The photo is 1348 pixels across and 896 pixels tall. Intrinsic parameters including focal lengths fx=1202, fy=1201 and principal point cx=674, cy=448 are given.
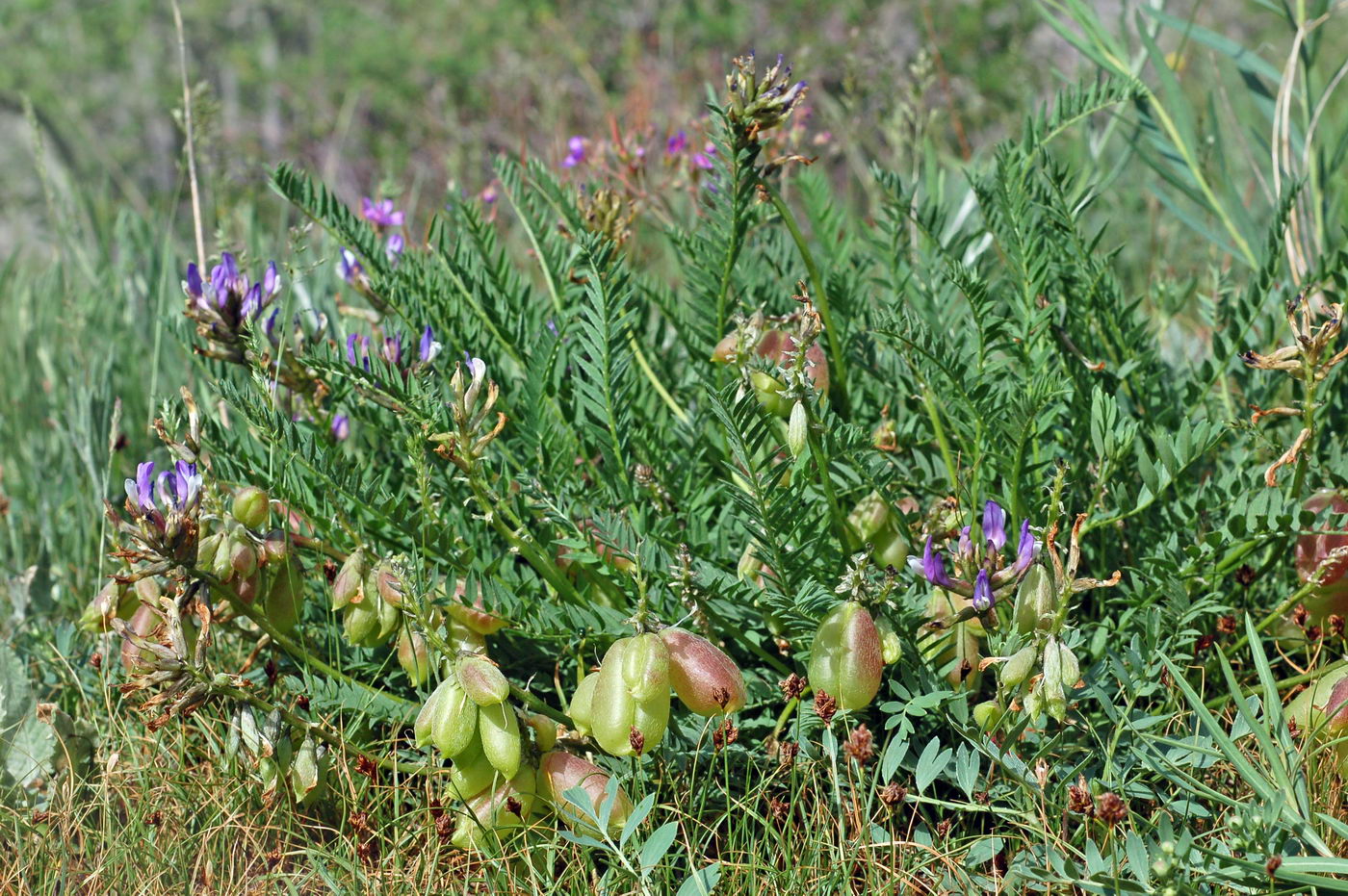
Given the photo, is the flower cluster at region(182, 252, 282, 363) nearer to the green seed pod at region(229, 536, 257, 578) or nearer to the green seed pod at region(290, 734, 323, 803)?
the green seed pod at region(229, 536, 257, 578)

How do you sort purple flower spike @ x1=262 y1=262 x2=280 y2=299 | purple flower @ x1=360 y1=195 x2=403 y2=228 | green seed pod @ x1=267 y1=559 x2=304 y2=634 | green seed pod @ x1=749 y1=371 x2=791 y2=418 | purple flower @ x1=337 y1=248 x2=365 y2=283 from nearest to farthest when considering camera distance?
green seed pod @ x1=749 y1=371 x2=791 y2=418
green seed pod @ x1=267 y1=559 x2=304 y2=634
purple flower spike @ x1=262 y1=262 x2=280 y2=299
purple flower @ x1=337 y1=248 x2=365 y2=283
purple flower @ x1=360 y1=195 x2=403 y2=228

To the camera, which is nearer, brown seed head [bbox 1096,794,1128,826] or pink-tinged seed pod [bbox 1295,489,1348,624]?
brown seed head [bbox 1096,794,1128,826]

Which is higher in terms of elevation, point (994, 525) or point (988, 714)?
point (994, 525)

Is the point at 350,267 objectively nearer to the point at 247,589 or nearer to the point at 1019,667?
the point at 247,589

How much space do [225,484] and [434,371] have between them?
1.07 ft

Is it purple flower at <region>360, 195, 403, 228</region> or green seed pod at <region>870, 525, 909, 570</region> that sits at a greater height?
purple flower at <region>360, 195, 403, 228</region>

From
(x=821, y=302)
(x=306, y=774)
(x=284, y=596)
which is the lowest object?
(x=306, y=774)

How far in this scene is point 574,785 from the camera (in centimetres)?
129

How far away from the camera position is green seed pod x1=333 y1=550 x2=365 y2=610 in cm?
137

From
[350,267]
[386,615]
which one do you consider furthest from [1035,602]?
[350,267]

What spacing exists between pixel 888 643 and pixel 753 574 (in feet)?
0.90

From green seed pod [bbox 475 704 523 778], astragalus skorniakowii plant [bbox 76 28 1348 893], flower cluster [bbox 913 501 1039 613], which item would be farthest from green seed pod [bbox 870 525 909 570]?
green seed pod [bbox 475 704 523 778]

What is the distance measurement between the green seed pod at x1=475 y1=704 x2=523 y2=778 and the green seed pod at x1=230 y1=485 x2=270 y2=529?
0.39 m

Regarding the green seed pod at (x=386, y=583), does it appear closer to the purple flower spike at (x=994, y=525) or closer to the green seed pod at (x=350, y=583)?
the green seed pod at (x=350, y=583)
